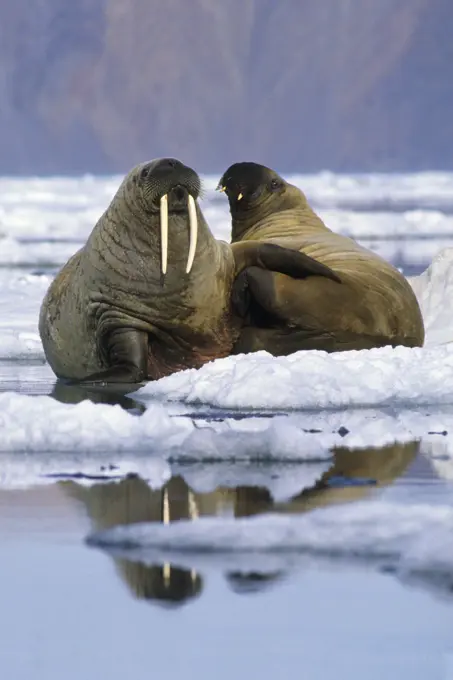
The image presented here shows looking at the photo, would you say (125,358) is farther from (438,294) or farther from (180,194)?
(438,294)

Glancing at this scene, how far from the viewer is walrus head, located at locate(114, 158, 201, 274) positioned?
A: 7.76 meters

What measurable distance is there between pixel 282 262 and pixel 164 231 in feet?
2.06

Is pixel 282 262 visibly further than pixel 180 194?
Yes

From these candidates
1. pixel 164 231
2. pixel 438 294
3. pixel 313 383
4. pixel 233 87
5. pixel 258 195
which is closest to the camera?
pixel 313 383

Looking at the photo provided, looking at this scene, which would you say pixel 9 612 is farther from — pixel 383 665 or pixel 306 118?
pixel 306 118

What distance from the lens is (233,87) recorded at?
73.5 meters

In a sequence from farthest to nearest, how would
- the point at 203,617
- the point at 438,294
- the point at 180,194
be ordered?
the point at 438,294 → the point at 180,194 → the point at 203,617

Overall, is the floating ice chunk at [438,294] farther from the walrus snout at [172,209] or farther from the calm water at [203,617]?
the calm water at [203,617]

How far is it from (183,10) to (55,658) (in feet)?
249

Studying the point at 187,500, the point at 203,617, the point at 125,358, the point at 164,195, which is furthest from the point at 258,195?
the point at 203,617

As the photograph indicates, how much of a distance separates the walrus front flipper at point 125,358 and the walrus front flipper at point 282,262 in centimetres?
64

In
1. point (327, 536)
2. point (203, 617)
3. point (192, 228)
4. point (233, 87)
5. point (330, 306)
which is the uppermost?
point (233, 87)

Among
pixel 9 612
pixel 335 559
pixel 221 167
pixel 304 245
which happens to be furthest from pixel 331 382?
pixel 221 167

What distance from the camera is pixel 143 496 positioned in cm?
465
